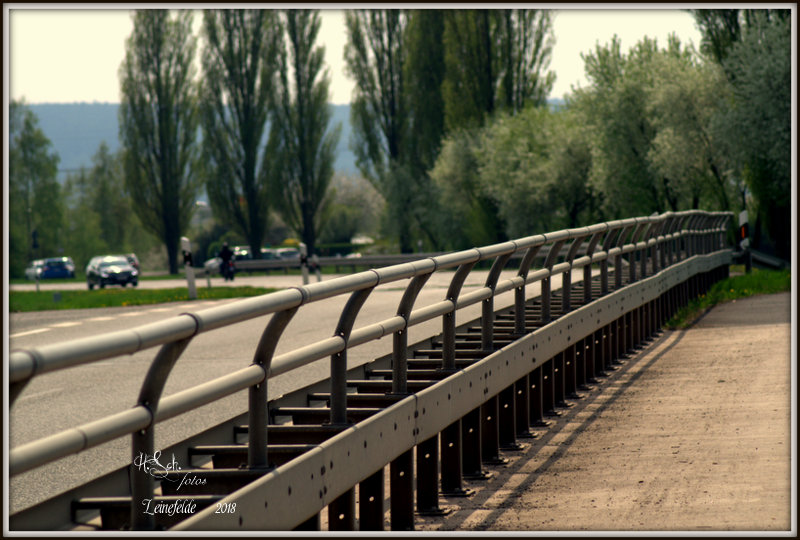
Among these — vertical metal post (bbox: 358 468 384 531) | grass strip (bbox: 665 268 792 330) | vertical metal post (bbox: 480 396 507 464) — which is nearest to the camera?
vertical metal post (bbox: 358 468 384 531)

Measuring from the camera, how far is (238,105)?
6388cm

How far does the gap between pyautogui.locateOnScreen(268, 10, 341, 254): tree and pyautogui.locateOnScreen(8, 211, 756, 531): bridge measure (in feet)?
178

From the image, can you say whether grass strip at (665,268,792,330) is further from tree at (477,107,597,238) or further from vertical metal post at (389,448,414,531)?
tree at (477,107,597,238)

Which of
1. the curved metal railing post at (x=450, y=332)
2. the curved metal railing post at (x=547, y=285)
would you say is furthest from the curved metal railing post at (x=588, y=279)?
the curved metal railing post at (x=450, y=332)

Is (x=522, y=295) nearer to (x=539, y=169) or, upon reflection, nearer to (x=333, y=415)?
(x=333, y=415)

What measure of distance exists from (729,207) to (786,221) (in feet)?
21.2

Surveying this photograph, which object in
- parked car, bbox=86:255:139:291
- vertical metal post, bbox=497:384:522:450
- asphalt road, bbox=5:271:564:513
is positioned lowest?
parked car, bbox=86:255:139:291

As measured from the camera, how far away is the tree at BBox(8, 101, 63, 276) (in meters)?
90.2

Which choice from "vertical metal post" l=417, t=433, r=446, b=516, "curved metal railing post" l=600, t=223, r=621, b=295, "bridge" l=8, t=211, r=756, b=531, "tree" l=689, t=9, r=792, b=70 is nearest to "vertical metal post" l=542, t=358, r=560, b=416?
"bridge" l=8, t=211, r=756, b=531

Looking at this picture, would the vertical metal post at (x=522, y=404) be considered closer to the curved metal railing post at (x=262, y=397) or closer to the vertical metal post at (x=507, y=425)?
the vertical metal post at (x=507, y=425)

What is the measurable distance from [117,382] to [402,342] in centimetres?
677

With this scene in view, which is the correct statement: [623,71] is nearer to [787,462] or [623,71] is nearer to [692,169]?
[692,169]

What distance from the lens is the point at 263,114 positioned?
207 ft

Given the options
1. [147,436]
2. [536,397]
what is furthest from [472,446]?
[147,436]
